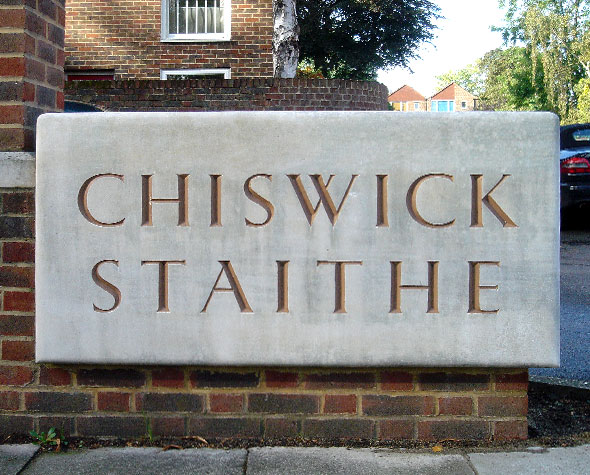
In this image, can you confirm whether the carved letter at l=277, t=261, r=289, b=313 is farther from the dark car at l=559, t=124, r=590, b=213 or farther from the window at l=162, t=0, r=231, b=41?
the window at l=162, t=0, r=231, b=41

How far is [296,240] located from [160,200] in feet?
1.64

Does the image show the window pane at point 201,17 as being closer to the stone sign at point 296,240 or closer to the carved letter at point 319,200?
the stone sign at point 296,240

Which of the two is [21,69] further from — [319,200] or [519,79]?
[519,79]

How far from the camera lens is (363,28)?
72.8 feet

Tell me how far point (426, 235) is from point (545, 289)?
1.48 feet

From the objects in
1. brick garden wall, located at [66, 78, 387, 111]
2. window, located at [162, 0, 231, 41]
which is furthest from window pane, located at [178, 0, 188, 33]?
brick garden wall, located at [66, 78, 387, 111]

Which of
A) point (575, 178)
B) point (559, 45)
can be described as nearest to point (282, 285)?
point (575, 178)

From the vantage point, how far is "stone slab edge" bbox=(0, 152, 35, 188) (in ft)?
8.93

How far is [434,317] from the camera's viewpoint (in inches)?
104

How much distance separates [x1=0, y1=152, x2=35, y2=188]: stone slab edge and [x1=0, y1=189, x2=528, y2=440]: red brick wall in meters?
0.03

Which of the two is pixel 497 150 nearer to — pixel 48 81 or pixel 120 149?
pixel 120 149

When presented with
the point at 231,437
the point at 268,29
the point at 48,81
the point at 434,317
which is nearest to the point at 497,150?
the point at 434,317

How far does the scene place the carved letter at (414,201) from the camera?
2.64 metres

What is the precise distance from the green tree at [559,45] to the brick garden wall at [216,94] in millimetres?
32697
